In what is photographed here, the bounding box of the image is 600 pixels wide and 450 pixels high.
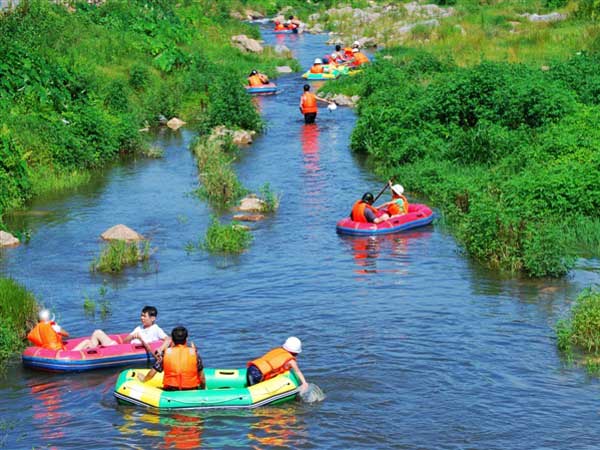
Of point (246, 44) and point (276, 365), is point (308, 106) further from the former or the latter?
point (276, 365)

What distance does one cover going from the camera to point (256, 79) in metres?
41.5

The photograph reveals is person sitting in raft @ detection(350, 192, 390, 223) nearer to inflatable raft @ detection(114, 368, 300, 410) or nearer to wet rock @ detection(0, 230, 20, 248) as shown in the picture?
wet rock @ detection(0, 230, 20, 248)

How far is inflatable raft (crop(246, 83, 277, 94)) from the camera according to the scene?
4091 centimetres

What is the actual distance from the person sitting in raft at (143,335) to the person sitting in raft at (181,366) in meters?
1.18

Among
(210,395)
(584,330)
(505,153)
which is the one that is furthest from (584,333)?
(505,153)

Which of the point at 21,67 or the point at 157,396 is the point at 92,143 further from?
the point at 157,396

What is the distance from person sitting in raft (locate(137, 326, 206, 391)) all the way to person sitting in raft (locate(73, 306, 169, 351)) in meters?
1.18

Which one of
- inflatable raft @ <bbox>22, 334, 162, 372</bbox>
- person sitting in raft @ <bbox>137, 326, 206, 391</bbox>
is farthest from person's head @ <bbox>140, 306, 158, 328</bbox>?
person sitting in raft @ <bbox>137, 326, 206, 391</bbox>

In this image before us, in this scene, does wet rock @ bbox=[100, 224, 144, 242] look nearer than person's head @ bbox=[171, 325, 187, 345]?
No

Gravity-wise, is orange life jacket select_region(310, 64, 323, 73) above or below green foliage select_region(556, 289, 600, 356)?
above

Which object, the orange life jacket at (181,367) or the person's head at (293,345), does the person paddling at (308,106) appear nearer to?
the person's head at (293,345)

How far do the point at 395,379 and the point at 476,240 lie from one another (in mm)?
5929

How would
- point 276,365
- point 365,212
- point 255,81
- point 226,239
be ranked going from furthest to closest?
point 255,81 < point 365,212 < point 226,239 < point 276,365

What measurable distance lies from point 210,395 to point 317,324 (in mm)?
3787
